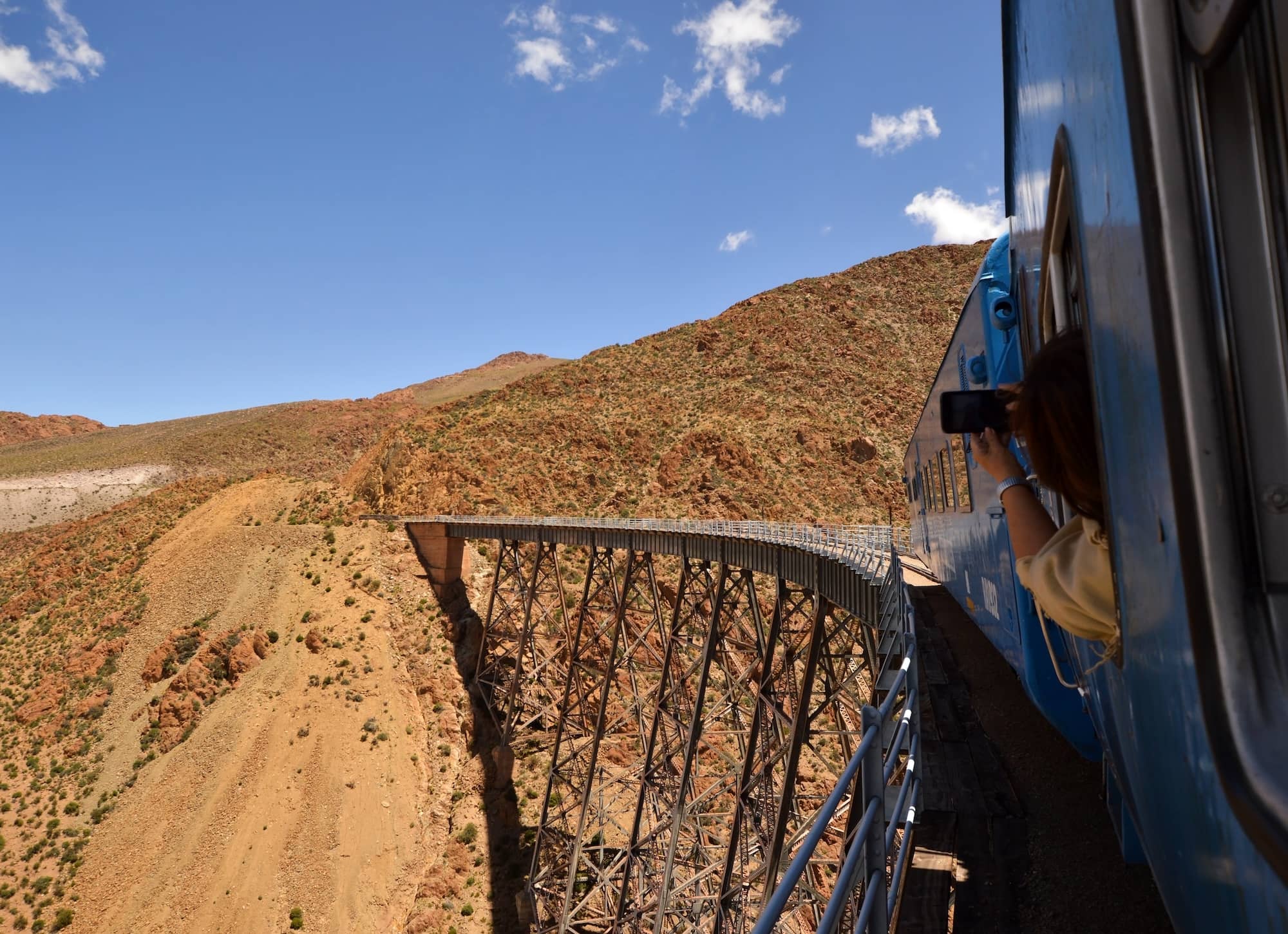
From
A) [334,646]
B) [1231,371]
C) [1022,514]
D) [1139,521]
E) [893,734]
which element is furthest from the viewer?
[334,646]

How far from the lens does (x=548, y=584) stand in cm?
3028

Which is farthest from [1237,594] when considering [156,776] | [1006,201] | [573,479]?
[573,479]

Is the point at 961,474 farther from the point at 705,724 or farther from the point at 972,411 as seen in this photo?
the point at 705,724

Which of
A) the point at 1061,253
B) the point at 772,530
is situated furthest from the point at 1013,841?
the point at 772,530

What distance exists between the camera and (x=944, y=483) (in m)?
7.85

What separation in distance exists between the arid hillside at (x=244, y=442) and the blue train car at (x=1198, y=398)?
69.8 metres

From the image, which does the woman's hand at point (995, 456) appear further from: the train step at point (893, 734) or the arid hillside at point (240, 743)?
the arid hillside at point (240, 743)

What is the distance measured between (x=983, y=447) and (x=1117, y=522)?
2.19 feet

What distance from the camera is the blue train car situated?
2.93 ft

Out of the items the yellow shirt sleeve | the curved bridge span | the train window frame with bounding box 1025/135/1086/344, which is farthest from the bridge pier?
the yellow shirt sleeve

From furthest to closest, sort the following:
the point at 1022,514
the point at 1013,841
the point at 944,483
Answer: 1. the point at 944,483
2. the point at 1013,841
3. the point at 1022,514

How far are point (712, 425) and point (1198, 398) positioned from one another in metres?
43.7

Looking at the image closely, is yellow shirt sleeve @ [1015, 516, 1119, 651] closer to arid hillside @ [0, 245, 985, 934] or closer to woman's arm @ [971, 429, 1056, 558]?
woman's arm @ [971, 429, 1056, 558]

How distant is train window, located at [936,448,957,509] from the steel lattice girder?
289cm
